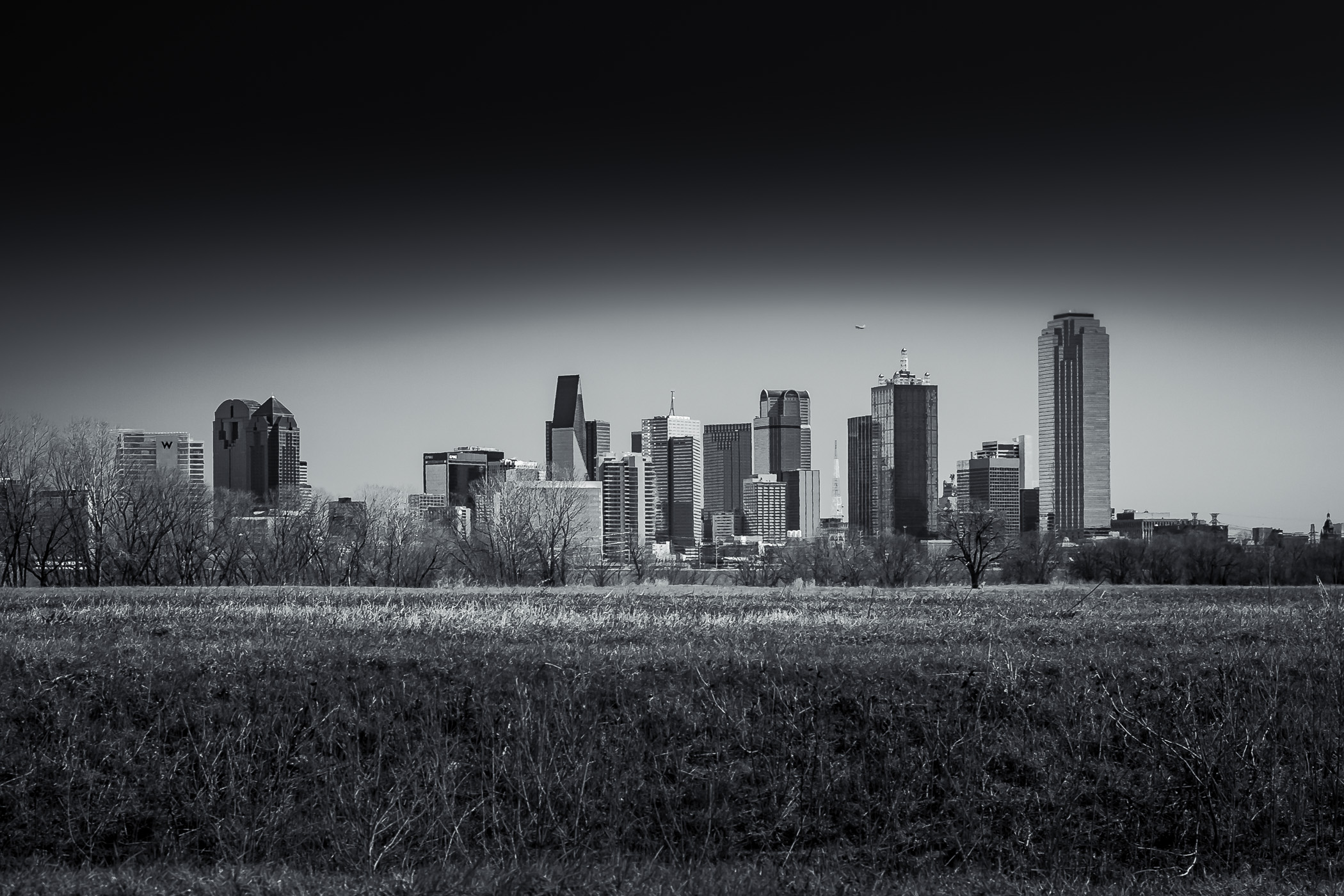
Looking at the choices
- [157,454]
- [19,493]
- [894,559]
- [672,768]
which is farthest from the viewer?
[157,454]

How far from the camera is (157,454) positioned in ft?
392

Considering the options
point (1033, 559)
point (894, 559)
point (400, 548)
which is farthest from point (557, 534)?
A: point (1033, 559)

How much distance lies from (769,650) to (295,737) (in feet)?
21.8

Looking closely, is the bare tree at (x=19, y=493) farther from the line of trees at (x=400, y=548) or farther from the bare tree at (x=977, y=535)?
the bare tree at (x=977, y=535)

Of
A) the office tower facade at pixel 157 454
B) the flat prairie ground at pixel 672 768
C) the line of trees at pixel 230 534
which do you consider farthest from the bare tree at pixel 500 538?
the flat prairie ground at pixel 672 768

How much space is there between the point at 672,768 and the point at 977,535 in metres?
43.8

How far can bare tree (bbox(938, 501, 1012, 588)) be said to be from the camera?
5374cm

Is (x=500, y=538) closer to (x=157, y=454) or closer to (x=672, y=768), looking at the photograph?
(x=672, y=768)

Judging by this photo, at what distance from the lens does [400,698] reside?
46.5 feet

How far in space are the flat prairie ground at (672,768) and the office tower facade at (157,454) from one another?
50092 millimetres

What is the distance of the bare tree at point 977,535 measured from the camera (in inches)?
2116

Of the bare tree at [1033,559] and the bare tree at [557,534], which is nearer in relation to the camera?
the bare tree at [557,534]

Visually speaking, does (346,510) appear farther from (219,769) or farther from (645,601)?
(219,769)

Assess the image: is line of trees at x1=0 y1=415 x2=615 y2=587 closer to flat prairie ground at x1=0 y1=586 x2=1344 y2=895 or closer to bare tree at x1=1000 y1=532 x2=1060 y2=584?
bare tree at x1=1000 y1=532 x2=1060 y2=584
